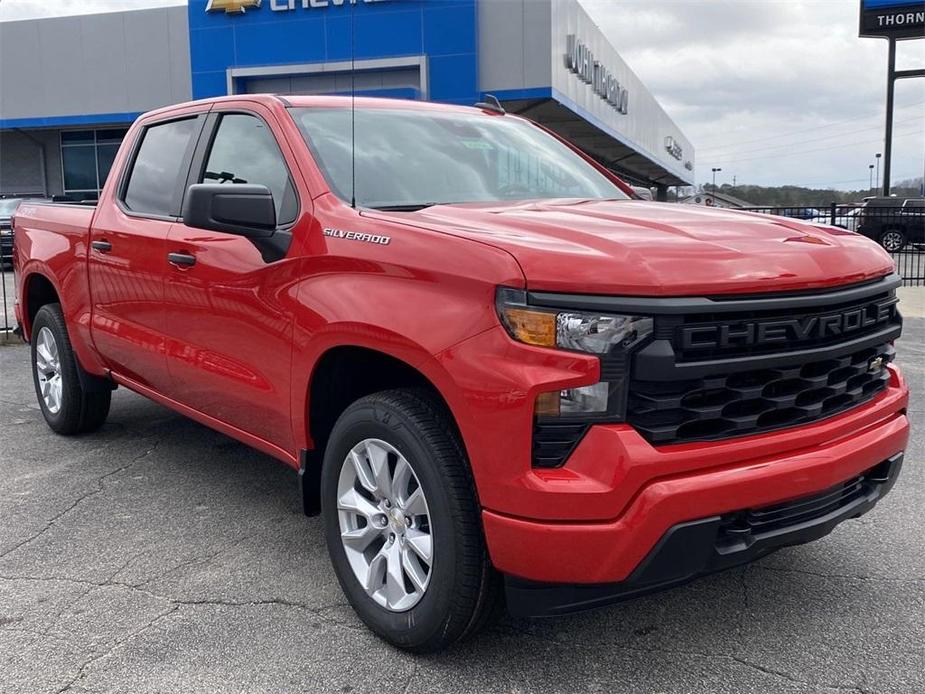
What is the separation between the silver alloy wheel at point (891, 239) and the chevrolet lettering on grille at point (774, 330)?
18036 mm

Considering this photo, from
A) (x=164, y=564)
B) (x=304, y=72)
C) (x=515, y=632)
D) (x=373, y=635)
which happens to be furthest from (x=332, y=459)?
(x=304, y=72)

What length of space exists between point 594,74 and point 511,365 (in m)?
26.6

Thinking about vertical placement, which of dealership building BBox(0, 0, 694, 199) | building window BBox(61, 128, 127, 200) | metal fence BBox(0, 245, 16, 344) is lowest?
metal fence BBox(0, 245, 16, 344)

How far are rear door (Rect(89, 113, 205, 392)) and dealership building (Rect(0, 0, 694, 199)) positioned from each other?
12.4 metres

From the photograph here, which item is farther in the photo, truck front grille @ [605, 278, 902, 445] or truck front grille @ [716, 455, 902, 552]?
truck front grille @ [716, 455, 902, 552]

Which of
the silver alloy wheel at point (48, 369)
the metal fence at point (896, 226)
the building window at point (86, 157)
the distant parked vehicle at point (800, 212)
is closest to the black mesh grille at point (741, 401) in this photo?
the silver alloy wheel at point (48, 369)

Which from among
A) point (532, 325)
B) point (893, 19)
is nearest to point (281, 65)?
point (893, 19)

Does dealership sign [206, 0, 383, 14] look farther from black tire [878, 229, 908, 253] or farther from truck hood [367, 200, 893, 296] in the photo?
truck hood [367, 200, 893, 296]

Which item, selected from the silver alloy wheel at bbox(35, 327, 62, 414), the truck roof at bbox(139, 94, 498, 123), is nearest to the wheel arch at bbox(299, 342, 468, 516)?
the truck roof at bbox(139, 94, 498, 123)

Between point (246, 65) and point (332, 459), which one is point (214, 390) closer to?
point (332, 459)

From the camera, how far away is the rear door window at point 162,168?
4258mm

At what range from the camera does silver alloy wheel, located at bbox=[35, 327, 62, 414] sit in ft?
18.2

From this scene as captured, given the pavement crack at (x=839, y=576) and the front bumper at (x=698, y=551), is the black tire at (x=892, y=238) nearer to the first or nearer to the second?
the pavement crack at (x=839, y=576)

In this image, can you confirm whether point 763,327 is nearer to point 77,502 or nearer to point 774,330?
point 774,330
